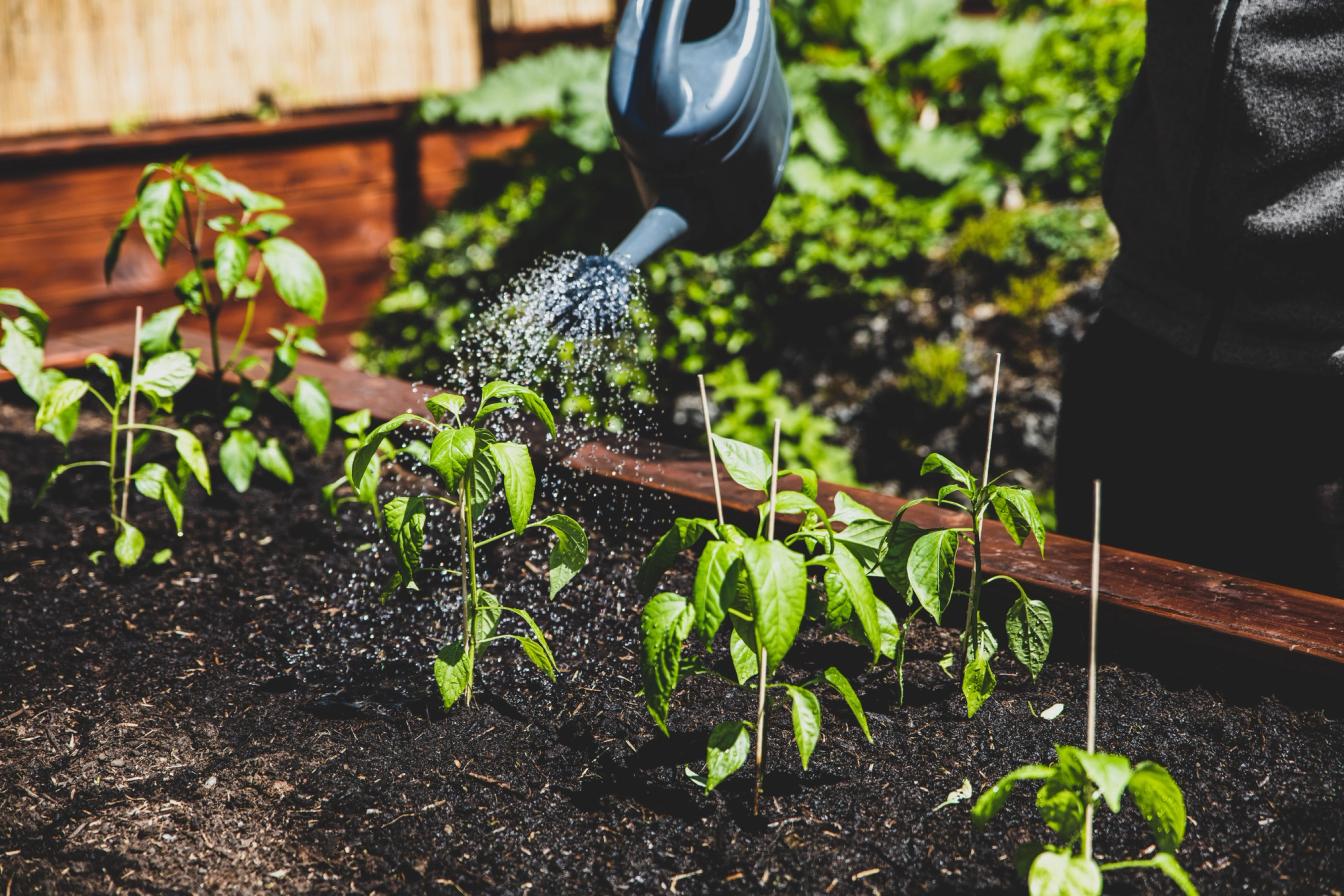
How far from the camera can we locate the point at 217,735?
5.38 feet

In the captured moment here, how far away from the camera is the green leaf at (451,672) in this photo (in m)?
1.54

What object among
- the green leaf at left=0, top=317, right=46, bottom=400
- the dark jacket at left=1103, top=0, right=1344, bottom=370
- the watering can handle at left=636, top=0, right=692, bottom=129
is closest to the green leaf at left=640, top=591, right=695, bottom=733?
the watering can handle at left=636, top=0, right=692, bottom=129

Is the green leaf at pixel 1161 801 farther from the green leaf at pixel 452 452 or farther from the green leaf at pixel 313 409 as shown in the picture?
the green leaf at pixel 313 409

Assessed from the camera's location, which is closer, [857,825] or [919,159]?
[857,825]

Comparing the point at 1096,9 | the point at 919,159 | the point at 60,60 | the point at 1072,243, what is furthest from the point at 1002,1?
the point at 60,60

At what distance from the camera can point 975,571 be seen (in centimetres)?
153

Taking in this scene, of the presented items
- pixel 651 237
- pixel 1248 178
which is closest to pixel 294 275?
pixel 651 237

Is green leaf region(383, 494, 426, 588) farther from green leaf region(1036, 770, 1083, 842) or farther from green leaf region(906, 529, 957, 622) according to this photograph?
green leaf region(1036, 770, 1083, 842)

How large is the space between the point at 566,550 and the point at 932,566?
47cm

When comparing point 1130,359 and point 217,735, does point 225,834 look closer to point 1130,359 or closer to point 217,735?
point 217,735

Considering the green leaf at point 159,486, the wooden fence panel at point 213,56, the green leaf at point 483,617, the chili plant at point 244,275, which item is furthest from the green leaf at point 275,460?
the wooden fence panel at point 213,56

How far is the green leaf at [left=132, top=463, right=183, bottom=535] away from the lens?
2020 millimetres

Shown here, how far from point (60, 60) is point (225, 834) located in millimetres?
3667

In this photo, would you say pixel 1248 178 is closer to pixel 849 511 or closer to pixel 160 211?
pixel 849 511
